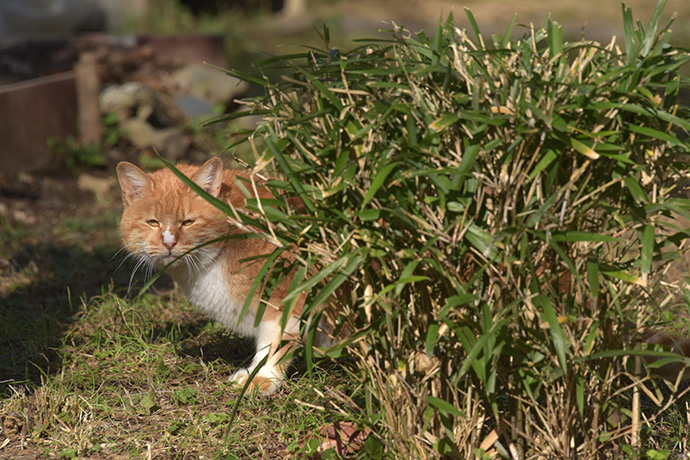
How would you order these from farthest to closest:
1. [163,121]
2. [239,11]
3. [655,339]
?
[239,11], [163,121], [655,339]

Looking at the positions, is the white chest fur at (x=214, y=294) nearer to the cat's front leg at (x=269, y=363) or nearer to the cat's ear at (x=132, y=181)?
the cat's front leg at (x=269, y=363)

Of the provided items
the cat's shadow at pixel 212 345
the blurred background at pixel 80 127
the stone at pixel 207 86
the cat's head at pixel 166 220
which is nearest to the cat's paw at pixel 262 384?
the cat's shadow at pixel 212 345

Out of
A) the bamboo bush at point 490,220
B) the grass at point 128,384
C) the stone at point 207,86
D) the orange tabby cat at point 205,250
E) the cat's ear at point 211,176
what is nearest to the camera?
the bamboo bush at point 490,220

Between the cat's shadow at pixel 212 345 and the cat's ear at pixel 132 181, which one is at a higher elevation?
the cat's ear at pixel 132 181

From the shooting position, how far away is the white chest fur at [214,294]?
3064mm

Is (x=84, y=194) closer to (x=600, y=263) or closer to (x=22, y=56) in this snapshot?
(x=22, y=56)

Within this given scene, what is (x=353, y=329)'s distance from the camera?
2.24m

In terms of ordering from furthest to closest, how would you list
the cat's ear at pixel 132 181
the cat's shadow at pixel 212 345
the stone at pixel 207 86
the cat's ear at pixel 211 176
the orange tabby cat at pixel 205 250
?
the stone at pixel 207 86 < the cat's shadow at pixel 212 345 < the cat's ear at pixel 132 181 < the orange tabby cat at pixel 205 250 < the cat's ear at pixel 211 176

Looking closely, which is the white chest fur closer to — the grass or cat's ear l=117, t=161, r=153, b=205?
the grass

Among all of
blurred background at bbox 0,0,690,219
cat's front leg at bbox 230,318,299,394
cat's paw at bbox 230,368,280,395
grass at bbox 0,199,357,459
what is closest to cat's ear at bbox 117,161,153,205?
grass at bbox 0,199,357,459

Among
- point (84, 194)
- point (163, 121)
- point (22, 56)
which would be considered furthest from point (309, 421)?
point (22, 56)

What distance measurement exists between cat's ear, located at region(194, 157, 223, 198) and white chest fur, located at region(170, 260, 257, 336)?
32 centimetres

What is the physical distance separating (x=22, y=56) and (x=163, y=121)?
5.27 ft

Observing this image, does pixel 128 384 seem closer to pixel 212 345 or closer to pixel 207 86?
pixel 212 345
